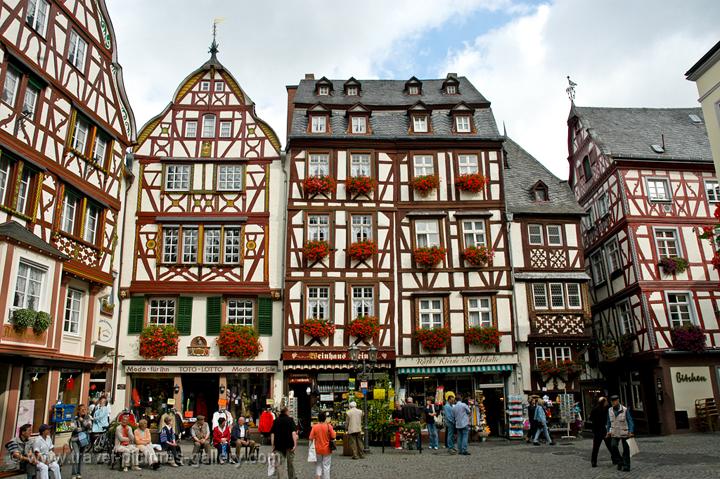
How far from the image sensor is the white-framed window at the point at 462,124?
27734mm

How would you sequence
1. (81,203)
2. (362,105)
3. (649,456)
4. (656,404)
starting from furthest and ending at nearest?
(362,105), (656,404), (81,203), (649,456)

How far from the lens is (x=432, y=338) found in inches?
959

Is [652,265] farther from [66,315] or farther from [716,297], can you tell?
[66,315]

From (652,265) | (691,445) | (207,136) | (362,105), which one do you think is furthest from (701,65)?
(207,136)

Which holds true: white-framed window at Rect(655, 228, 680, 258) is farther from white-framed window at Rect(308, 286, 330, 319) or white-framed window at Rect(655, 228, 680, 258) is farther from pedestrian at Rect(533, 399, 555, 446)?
white-framed window at Rect(308, 286, 330, 319)

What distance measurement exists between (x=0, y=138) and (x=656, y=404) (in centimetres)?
2498

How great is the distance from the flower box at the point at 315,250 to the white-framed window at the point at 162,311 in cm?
559

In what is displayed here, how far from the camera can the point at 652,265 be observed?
1040 inches

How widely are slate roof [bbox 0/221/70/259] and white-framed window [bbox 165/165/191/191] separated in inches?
337

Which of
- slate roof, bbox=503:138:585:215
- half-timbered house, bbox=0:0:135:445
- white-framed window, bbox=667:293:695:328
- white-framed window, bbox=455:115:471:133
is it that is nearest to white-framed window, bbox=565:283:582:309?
slate roof, bbox=503:138:585:215

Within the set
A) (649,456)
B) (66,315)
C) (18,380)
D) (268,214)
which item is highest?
(268,214)

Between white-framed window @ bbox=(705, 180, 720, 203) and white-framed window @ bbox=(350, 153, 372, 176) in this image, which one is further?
white-framed window @ bbox=(705, 180, 720, 203)

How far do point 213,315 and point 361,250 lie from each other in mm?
6370

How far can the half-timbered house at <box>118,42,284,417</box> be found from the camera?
79.4ft
